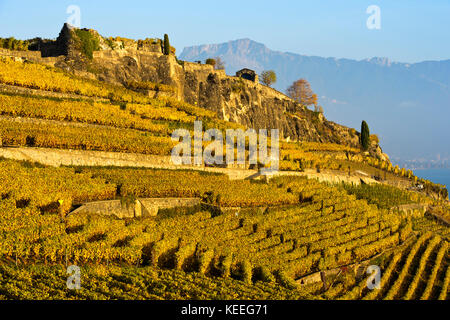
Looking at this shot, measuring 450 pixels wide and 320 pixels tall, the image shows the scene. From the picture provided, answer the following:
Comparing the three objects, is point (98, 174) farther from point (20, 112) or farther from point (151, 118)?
point (151, 118)

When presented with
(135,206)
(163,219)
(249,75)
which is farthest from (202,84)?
(163,219)

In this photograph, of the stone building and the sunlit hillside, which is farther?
the stone building

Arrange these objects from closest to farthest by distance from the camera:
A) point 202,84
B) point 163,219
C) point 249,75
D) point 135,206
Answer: point 163,219 → point 135,206 → point 202,84 → point 249,75

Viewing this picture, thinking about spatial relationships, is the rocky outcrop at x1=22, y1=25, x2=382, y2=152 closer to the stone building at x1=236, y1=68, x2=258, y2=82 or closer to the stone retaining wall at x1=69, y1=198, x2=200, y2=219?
the stone building at x1=236, y1=68, x2=258, y2=82

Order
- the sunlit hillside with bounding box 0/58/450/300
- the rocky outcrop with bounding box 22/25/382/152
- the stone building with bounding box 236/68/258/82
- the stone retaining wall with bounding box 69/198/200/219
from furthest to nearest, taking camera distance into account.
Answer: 1. the stone building with bounding box 236/68/258/82
2. the rocky outcrop with bounding box 22/25/382/152
3. the stone retaining wall with bounding box 69/198/200/219
4. the sunlit hillside with bounding box 0/58/450/300

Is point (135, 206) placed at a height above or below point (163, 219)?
above

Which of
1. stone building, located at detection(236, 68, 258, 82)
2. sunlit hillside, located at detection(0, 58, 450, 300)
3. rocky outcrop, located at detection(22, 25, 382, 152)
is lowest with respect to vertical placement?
sunlit hillside, located at detection(0, 58, 450, 300)

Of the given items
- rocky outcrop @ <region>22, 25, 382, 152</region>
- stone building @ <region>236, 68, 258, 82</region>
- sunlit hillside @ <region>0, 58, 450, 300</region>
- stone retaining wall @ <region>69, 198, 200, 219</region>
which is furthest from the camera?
stone building @ <region>236, 68, 258, 82</region>

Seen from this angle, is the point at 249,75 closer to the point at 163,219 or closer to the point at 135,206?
the point at 135,206

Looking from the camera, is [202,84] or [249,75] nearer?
[202,84]

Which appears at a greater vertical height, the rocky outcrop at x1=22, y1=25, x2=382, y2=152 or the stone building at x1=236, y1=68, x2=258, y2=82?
the stone building at x1=236, y1=68, x2=258, y2=82

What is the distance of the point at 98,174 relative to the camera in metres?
39.0

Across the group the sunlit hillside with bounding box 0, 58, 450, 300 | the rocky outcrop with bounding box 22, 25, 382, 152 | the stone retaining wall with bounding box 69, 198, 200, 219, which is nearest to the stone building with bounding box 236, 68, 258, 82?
the rocky outcrop with bounding box 22, 25, 382, 152
